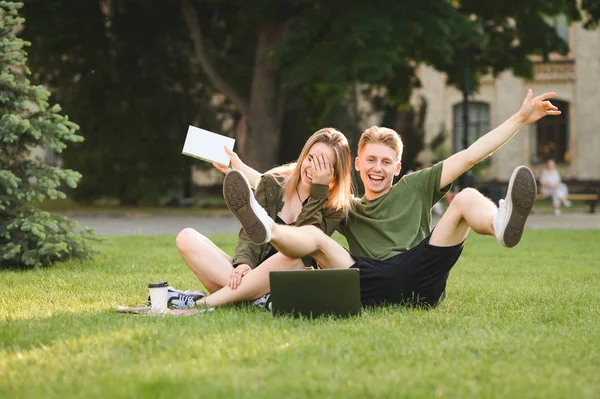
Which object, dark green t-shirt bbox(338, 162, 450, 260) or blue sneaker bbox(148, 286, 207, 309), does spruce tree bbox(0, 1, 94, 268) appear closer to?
blue sneaker bbox(148, 286, 207, 309)

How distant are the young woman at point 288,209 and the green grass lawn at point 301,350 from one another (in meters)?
0.29

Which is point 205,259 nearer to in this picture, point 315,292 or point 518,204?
point 315,292

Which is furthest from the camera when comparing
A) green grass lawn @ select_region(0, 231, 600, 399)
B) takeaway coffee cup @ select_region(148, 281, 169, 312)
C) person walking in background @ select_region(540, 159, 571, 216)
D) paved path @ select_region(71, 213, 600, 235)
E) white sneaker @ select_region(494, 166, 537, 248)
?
person walking in background @ select_region(540, 159, 571, 216)

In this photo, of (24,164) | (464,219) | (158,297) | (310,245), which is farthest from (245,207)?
(24,164)

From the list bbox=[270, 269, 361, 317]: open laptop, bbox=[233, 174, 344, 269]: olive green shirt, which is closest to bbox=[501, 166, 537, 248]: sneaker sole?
bbox=[270, 269, 361, 317]: open laptop

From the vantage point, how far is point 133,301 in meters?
6.02

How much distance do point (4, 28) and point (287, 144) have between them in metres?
17.7

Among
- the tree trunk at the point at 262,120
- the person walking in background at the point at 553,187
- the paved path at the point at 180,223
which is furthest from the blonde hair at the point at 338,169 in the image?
the person walking in background at the point at 553,187

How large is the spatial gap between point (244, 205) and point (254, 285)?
83 cm

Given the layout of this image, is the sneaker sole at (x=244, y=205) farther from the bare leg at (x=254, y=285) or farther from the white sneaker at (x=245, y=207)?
the bare leg at (x=254, y=285)

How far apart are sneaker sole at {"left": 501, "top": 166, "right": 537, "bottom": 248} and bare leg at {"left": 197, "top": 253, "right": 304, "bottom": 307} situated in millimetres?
1296

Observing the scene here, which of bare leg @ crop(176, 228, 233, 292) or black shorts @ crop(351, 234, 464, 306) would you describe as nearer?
black shorts @ crop(351, 234, 464, 306)

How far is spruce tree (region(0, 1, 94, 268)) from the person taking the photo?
8352mm

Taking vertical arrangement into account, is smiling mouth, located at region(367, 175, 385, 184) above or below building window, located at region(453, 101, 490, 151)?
below
